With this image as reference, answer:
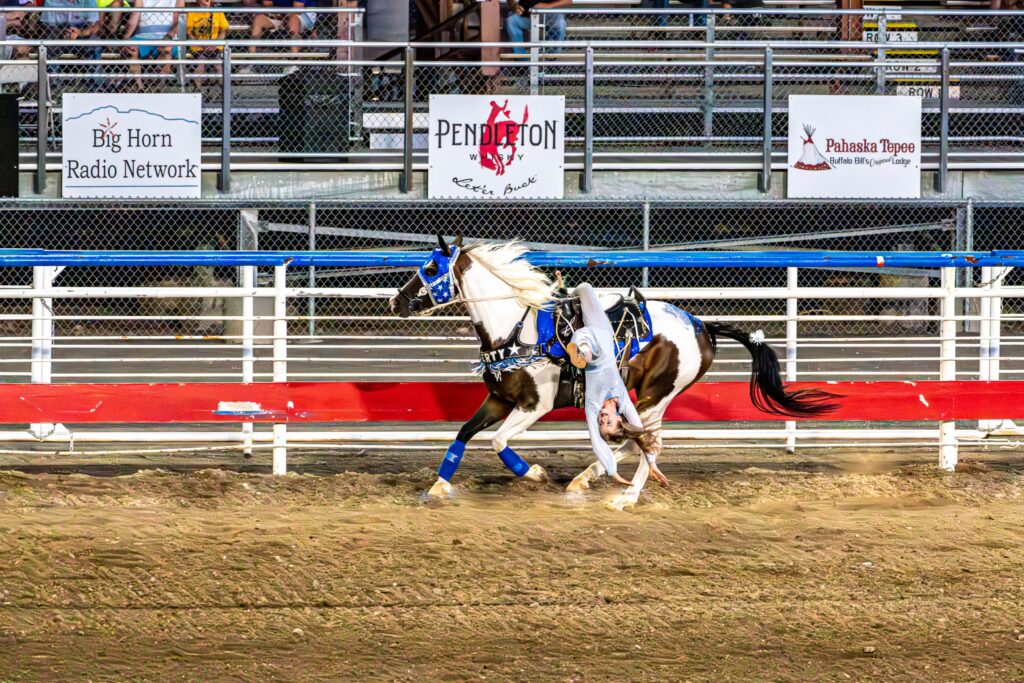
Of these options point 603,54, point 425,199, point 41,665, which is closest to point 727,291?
point 41,665

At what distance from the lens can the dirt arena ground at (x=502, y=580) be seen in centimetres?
532

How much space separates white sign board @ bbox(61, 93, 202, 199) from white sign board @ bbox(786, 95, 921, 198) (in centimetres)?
714

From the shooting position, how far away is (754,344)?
838 centimetres

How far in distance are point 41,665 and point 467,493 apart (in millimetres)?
3478

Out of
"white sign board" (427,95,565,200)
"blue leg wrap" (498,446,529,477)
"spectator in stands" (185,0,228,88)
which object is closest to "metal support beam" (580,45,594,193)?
"white sign board" (427,95,565,200)

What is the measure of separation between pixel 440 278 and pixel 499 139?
24.9 feet

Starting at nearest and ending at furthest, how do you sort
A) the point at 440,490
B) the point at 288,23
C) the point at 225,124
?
the point at 440,490 → the point at 225,124 → the point at 288,23

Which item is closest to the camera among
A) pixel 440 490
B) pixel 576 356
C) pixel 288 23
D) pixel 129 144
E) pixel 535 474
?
pixel 576 356

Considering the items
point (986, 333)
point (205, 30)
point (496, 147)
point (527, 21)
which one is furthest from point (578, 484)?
point (205, 30)

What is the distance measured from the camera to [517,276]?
8016 millimetres

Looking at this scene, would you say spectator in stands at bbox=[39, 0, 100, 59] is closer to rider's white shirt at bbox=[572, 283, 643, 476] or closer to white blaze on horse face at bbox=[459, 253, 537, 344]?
white blaze on horse face at bbox=[459, 253, 537, 344]

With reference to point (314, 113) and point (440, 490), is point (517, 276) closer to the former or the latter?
point (440, 490)

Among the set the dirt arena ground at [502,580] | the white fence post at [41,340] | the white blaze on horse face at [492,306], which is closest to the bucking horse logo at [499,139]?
→ the white fence post at [41,340]

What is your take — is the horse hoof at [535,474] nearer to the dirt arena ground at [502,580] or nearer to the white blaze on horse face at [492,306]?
the dirt arena ground at [502,580]
